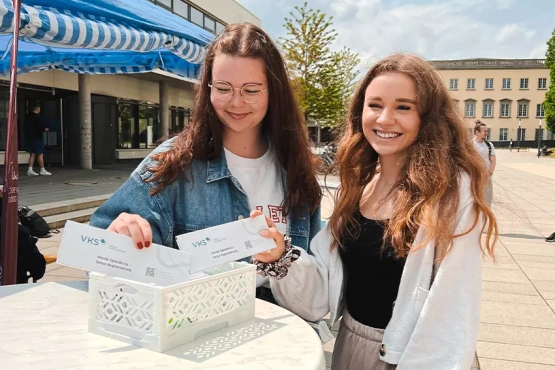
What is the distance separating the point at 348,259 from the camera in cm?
165

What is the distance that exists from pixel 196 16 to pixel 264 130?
18547mm

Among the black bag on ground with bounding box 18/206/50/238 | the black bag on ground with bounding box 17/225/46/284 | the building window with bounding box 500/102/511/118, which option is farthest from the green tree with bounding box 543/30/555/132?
the black bag on ground with bounding box 17/225/46/284

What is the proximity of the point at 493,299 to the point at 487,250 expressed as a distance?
3.20 meters

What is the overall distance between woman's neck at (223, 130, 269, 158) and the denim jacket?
3.2 inches

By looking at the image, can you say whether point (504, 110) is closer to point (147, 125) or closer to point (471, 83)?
point (471, 83)

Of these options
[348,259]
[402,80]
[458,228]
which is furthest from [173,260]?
[402,80]

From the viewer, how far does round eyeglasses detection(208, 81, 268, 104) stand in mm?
1613

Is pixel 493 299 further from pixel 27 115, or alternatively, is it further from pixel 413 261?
pixel 27 115

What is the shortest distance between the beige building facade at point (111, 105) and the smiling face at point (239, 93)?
11103 mm

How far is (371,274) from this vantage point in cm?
157

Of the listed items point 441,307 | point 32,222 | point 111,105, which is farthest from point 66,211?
point 111,105

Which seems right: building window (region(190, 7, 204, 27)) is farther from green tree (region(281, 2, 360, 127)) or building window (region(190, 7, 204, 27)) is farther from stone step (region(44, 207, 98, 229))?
stone step (region(44, 207, 98, 229))

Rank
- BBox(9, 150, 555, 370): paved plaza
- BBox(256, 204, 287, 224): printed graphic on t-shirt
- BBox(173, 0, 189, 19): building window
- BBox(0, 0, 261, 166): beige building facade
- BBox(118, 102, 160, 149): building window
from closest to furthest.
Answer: BBox(256, 204, 287, 224): printed graphic on t-shirt < BBox(9, 150, 555, 370): paved plaza < BBox(0, 0, 261, 166): beige building facade < BBox(173, 0, 189, 19): building window < BBox(118, 102, 160, 149): building window

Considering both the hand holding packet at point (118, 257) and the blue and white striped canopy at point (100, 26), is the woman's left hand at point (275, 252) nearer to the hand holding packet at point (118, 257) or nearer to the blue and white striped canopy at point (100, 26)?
the hand holding packet at point (118, 257)
